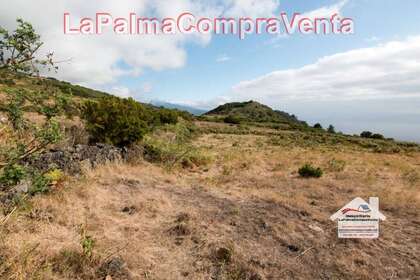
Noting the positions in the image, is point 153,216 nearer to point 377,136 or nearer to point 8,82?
point 8,82

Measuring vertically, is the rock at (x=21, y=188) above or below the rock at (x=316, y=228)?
above

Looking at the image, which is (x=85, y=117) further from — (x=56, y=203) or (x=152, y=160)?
(x=56, y=203)

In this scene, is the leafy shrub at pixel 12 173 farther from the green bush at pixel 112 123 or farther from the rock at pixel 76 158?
the green bush at pixel 112 123

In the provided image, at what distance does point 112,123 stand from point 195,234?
300 inches

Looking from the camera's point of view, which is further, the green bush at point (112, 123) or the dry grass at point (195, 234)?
the green bush at point (112, 123)

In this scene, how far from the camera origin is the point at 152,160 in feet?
38.6

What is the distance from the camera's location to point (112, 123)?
469 inches

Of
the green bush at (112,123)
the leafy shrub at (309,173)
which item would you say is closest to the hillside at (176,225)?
the leafy shrub at (309,173)

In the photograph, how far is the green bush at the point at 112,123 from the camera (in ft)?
38.8

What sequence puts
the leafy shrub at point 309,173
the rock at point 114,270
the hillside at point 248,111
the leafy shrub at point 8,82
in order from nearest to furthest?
1. the leafy shrub at point 8,82
2. the rock at point 114,270
3. the leafy shrub at point 309,173
4. the hillside at point 248,111

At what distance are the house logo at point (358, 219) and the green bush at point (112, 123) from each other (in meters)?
8.00

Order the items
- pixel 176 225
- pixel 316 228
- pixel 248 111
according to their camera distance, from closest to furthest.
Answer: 1. pixel 176 225
2. pixel 316 228
3. pixel 248 111

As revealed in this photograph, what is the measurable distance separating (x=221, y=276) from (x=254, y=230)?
1776 millimetres

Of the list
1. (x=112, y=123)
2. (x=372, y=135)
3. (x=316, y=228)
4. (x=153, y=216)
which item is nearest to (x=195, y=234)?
(x=153, y=216)
